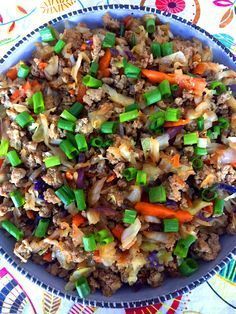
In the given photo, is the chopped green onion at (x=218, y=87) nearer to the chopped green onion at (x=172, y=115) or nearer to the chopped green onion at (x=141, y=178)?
the chopped green onion at (x=172, y=115)

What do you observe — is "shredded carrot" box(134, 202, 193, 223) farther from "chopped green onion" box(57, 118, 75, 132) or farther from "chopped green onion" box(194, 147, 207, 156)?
"chopped green onion" box(57, 118, 75, 132)

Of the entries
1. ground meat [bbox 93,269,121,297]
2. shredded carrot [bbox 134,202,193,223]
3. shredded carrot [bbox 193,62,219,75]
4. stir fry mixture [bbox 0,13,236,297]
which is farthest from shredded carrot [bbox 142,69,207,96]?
ground meat [bbox 93,269,121,297]

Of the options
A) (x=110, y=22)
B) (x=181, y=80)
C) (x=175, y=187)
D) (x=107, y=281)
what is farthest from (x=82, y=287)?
(x=110, y=22)

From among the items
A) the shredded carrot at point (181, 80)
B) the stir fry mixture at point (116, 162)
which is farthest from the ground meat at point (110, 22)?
the shredded carrot at point (181, 80)

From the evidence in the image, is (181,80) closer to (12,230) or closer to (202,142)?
(202,142)

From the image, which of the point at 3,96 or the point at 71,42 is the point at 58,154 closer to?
the point at 3,96
